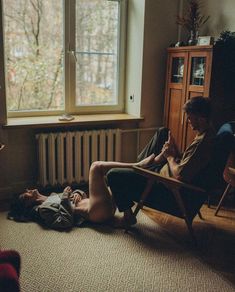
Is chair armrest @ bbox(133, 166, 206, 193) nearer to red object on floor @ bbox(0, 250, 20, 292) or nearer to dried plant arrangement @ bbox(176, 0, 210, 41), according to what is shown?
red object on floor @ bbox(0, 250, 20, 292)

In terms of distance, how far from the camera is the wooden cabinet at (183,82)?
11.1 ft

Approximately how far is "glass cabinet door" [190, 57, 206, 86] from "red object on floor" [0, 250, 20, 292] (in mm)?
2458

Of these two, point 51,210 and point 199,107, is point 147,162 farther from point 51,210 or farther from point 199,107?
point 51,210

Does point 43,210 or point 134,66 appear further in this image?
point 134,66

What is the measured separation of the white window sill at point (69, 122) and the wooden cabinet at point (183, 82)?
398 millimetres

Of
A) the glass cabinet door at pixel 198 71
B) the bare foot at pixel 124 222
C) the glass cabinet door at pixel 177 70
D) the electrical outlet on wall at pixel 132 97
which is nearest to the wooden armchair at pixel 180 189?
the bare foot at pixel 124 222

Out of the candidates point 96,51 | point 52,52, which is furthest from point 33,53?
point 96,51

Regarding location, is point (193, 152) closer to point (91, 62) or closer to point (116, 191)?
point (116, 191)

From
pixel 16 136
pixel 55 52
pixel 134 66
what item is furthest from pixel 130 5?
pixel 16 136

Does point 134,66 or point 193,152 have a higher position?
point 134,66

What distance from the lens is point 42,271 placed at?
91.3 inches

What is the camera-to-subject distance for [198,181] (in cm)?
262

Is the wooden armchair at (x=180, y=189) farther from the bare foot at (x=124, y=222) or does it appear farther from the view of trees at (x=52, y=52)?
the view of trees at (x=52, y=52)

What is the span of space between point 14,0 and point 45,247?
237 cm
